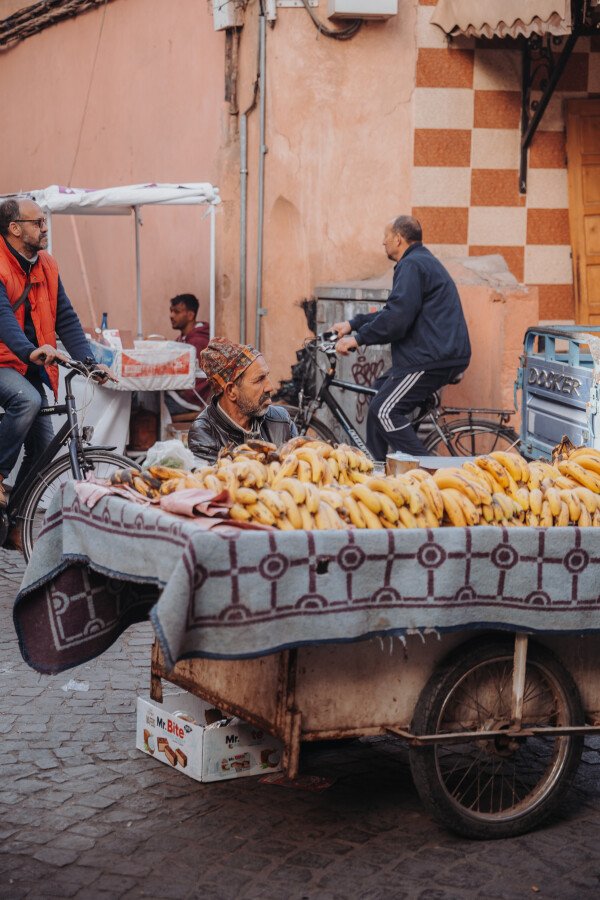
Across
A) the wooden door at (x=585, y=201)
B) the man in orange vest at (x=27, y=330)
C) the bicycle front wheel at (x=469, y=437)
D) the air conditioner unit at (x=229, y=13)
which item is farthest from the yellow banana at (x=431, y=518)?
the air conditioner unit at (x=229, y=13)

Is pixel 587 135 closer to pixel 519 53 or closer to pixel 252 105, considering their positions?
pixel 519 53

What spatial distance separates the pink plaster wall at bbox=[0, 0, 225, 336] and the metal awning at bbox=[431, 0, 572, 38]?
A: 217cm

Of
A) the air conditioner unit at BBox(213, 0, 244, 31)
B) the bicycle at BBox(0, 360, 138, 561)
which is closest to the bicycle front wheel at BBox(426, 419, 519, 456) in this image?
the bicycle at BBox(0, 360, 138, 561)

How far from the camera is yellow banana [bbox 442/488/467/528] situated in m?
3.71

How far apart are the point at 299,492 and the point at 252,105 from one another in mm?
7169

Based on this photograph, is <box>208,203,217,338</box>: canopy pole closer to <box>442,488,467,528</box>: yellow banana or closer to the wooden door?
the wooden door

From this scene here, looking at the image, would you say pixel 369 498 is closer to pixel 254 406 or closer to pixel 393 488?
pixel 393 488

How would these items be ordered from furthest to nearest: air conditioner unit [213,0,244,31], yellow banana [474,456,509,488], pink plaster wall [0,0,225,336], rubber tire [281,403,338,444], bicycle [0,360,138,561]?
1. pink plaster wall [0,0,225,336]
2. air conditioner unit [213,0,244,31]
3. rubber tire [281,403,338,444]
4. bicycle [0,360,138,561]
5. yellow banana [474,456,509,488]

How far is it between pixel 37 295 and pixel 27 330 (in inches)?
8.3

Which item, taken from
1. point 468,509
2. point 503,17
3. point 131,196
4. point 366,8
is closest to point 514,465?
point 468,509

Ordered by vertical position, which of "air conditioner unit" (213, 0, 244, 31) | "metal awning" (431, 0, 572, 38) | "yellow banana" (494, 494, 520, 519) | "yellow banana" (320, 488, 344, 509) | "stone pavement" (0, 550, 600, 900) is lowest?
"stone pavement" (0, 550, 600, 900)

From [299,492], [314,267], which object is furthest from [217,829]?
[314,267]

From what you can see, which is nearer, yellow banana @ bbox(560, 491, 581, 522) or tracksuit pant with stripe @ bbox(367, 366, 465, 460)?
yellow banana @ bbox(560, 491, 581, 522)

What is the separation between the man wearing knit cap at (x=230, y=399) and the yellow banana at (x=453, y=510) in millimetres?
1581
